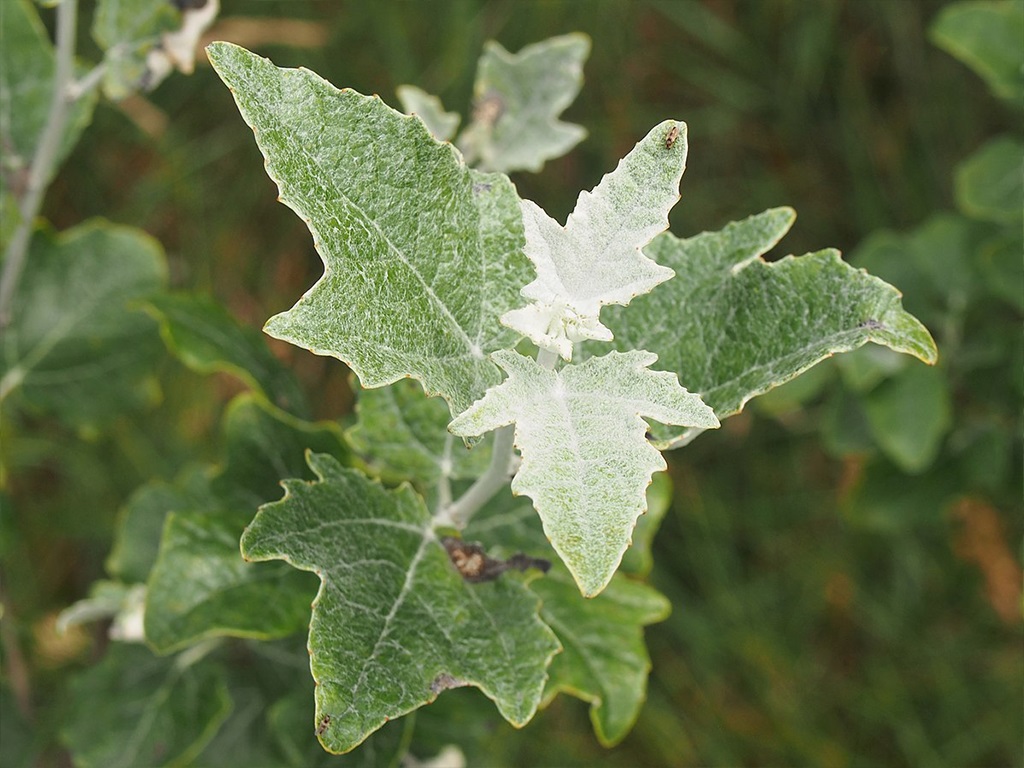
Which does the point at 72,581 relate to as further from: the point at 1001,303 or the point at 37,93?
the point at 1001,303

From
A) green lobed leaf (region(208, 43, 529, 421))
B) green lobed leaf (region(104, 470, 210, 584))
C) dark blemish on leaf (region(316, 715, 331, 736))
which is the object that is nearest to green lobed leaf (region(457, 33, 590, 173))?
green lobed leaf (region(208, 43, 529, 421))

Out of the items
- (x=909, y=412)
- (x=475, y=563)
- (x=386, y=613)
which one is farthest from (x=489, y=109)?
(x=909, y=412)

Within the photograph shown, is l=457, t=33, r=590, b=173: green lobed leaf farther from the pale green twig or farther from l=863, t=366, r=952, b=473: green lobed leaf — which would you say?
l=863, t=366, r=952, b=473: green lobed leaf

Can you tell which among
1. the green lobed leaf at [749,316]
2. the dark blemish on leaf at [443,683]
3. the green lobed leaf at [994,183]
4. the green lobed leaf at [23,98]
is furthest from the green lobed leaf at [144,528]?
the green lobed leaf at [994,183]

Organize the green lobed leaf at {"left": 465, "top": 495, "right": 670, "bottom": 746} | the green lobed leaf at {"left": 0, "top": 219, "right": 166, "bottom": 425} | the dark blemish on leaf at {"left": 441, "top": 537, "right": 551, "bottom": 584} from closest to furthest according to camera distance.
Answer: the dark blemish on leaf at {"left": 441, "top": 537, "right": 551, "bottom": 584}
the green lobed leaf at {"left": 465, "top": 495, "right": 670, "bottom": 746}
the green lobed leaf at {"left": 0, "top": 219, "right": 166, "bottom": 425}

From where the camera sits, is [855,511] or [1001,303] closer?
[855,511]

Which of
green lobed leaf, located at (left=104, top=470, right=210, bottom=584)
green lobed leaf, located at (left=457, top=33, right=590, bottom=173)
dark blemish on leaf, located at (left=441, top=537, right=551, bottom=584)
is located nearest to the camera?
dark blemish on leaf, located at (left=441, top=537, right=551, bottom=584)

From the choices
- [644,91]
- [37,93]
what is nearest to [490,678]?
[37,93]

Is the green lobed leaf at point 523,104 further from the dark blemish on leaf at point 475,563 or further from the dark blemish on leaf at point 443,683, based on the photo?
the dark blemish on leaf at point 443,683
